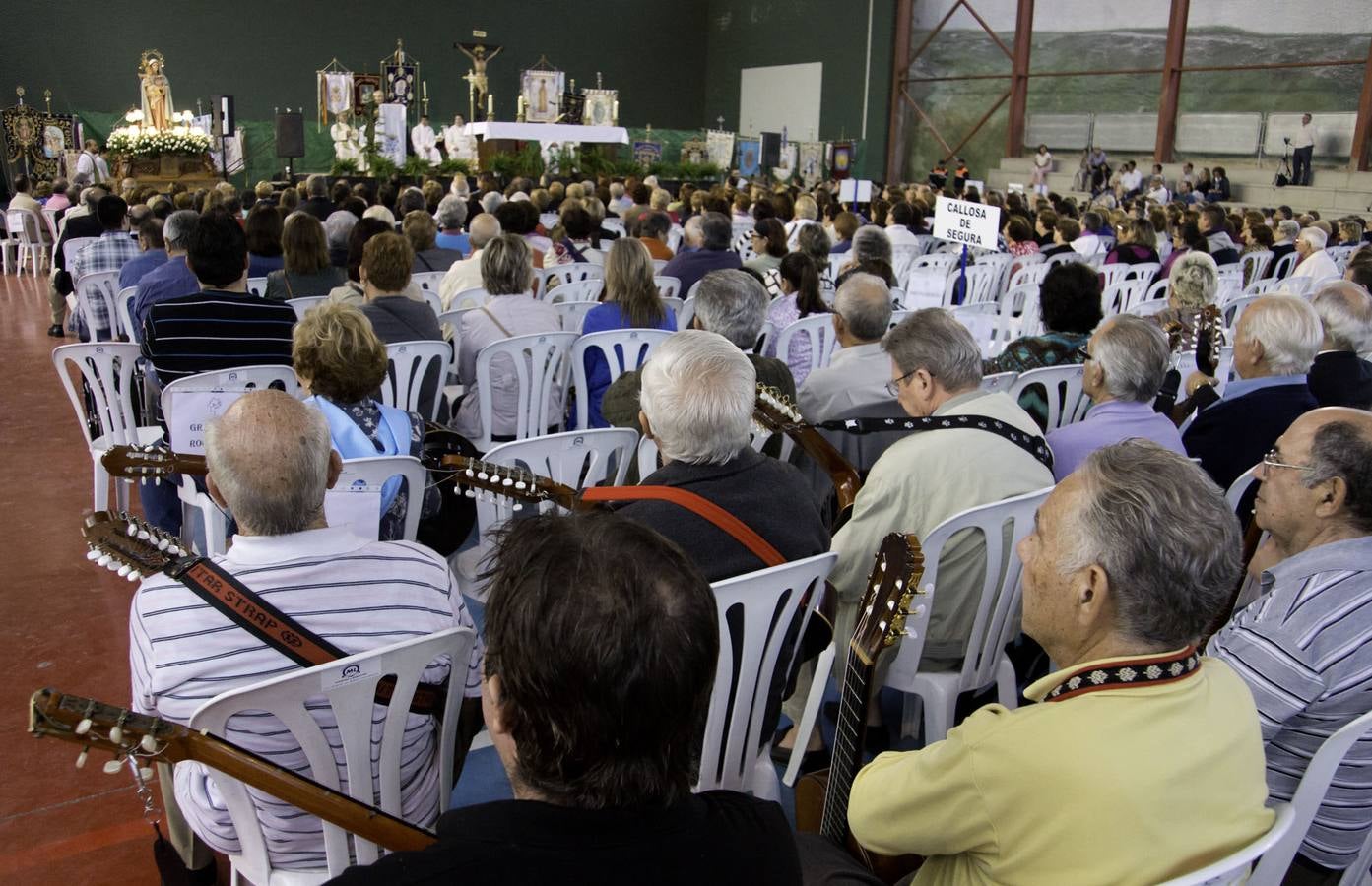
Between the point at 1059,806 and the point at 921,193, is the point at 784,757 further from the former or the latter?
the point at 921,193

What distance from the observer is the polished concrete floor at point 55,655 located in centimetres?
230

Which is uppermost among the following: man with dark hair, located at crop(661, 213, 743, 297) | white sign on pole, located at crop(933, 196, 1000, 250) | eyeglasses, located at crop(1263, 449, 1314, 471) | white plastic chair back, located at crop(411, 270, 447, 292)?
white sign on pole, located at crop(933, 196, 1000, 250)

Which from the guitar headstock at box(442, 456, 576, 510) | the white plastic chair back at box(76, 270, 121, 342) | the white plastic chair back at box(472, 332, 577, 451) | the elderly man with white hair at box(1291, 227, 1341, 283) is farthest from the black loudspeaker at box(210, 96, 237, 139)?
the guitar headstock at box(442, 456, 576, 510)

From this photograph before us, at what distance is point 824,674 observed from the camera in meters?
2.25

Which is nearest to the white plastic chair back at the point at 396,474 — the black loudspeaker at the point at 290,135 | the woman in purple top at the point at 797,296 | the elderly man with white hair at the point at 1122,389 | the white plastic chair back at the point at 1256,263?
the elderly man with white hair at the point at 1122,389

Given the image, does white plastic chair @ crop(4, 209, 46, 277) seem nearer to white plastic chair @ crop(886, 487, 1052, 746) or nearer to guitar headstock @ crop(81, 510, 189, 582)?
guitar headstock @ crop(81, 510, 189, 582)

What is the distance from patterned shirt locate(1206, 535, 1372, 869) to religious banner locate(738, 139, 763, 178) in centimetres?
1757

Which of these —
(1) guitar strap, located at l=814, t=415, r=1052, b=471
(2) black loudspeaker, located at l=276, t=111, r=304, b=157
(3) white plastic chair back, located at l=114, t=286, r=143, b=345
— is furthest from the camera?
(2) black loudspeaker, located at l=276, t=111, r=304, b=157

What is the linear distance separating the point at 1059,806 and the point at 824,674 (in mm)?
Result: 1052

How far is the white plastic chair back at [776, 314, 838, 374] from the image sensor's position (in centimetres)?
440

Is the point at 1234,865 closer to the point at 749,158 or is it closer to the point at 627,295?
the point at 627,295

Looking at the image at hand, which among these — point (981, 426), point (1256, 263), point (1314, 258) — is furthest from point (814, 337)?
point (1256, 263)

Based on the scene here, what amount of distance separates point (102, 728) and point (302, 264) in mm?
3803

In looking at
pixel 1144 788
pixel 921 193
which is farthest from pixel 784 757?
pixel 921 193
